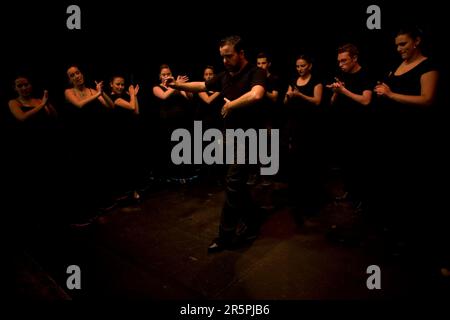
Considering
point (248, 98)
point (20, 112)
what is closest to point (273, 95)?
point (248, 98)

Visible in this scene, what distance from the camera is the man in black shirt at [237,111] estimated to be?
2.81 meters

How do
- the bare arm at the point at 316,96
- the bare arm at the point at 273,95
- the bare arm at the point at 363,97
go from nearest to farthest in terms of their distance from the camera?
the bare arm at the point at 363,97 → the bare arm at the point at 316,96 → the bare arm at the point at 273,95

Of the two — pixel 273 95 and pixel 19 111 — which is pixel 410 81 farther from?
pixel 19 111

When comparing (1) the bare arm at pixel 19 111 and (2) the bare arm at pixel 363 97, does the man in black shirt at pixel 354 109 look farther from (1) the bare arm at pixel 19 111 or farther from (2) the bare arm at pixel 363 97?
(1) the bare arm at pixel 19 111

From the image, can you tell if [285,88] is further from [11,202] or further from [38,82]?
[11,202]

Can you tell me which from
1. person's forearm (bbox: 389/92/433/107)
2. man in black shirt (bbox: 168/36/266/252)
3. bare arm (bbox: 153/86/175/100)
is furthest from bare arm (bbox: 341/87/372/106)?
bare arm (bbox: 153/86/175/100)

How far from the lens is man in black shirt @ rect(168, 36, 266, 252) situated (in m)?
2.81

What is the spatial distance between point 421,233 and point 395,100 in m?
1.35

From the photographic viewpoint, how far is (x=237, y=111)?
292 cm

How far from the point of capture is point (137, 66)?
6027 mm

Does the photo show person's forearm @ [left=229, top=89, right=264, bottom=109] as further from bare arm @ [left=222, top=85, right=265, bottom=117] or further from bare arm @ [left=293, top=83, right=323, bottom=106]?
bare arm @ [left=293, top=83, right=323, bottom=106]
